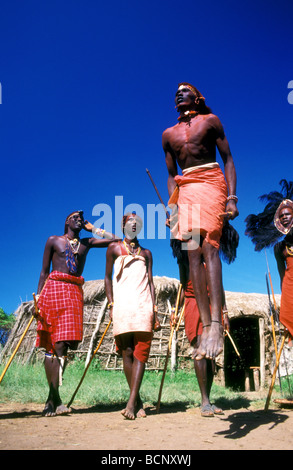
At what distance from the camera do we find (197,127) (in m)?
3.11

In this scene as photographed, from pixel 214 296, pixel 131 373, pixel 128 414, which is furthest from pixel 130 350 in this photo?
pixel 214 296

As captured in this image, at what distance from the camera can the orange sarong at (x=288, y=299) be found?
4609mm

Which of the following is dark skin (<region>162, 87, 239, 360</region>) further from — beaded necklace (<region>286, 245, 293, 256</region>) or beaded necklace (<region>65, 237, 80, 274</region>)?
beaded necklace (<region>286, 245, 293, 256</region>)

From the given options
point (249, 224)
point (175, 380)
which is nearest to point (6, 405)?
point (175, 380)

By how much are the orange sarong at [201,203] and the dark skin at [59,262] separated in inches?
72.8

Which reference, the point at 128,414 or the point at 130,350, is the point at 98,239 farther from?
the point at 128,414

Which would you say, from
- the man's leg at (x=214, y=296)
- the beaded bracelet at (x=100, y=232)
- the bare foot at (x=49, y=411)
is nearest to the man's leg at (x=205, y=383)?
the man's leg at (x=214, y=296)

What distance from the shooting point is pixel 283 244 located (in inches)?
193

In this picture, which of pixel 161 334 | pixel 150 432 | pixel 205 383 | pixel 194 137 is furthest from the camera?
pixel 161 334

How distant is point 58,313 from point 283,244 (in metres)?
2.95

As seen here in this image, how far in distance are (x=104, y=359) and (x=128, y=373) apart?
26.7 ft

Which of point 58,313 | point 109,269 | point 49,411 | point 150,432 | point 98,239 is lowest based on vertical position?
point 49,411

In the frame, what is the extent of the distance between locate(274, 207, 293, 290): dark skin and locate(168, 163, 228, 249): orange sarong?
80.9 inches

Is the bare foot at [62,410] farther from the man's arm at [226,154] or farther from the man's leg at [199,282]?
the man's arm at [226,154]
